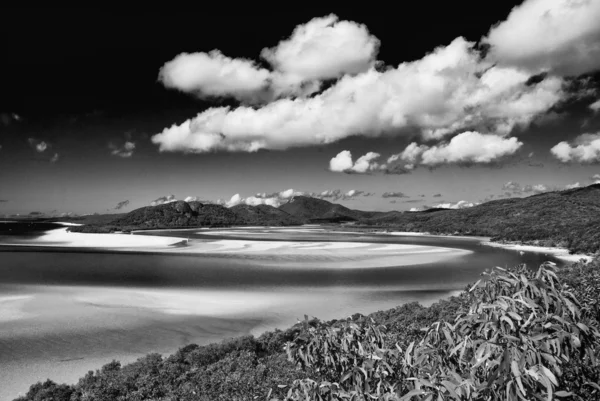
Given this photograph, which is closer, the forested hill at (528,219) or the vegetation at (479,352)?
the vegetation at (479,352)

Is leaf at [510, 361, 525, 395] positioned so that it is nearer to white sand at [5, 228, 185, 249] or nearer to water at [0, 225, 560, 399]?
water at [0, 225, 560, 399]

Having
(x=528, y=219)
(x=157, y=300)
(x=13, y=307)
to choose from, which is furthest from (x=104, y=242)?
(x=528, y=219)

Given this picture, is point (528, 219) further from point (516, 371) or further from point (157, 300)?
point (516, 371)

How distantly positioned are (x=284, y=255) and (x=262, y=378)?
51117mm

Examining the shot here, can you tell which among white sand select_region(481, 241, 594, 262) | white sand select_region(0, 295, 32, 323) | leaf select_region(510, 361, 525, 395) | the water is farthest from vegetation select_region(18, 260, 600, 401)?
white sand select_region(481, 241, 594, 262)

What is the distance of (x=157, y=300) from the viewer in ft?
98.7

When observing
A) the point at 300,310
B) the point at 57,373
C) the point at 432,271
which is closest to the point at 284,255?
the point at 432,271

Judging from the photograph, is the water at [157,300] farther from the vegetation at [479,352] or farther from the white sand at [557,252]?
the white sand at [557,252]

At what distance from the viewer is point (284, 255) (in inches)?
2443

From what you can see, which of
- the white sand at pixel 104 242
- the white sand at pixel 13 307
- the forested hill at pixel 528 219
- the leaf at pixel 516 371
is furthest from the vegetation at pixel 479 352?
A: the forested hill at pixel 528 219

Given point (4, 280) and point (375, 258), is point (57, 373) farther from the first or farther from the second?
point (375, 258)

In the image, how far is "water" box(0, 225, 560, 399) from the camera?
61.0 ft

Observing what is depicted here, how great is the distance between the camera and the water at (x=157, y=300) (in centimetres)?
1859

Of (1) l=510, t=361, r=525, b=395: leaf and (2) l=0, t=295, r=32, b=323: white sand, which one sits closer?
(1) l=510, t=361, r=525, b=395: leaf
